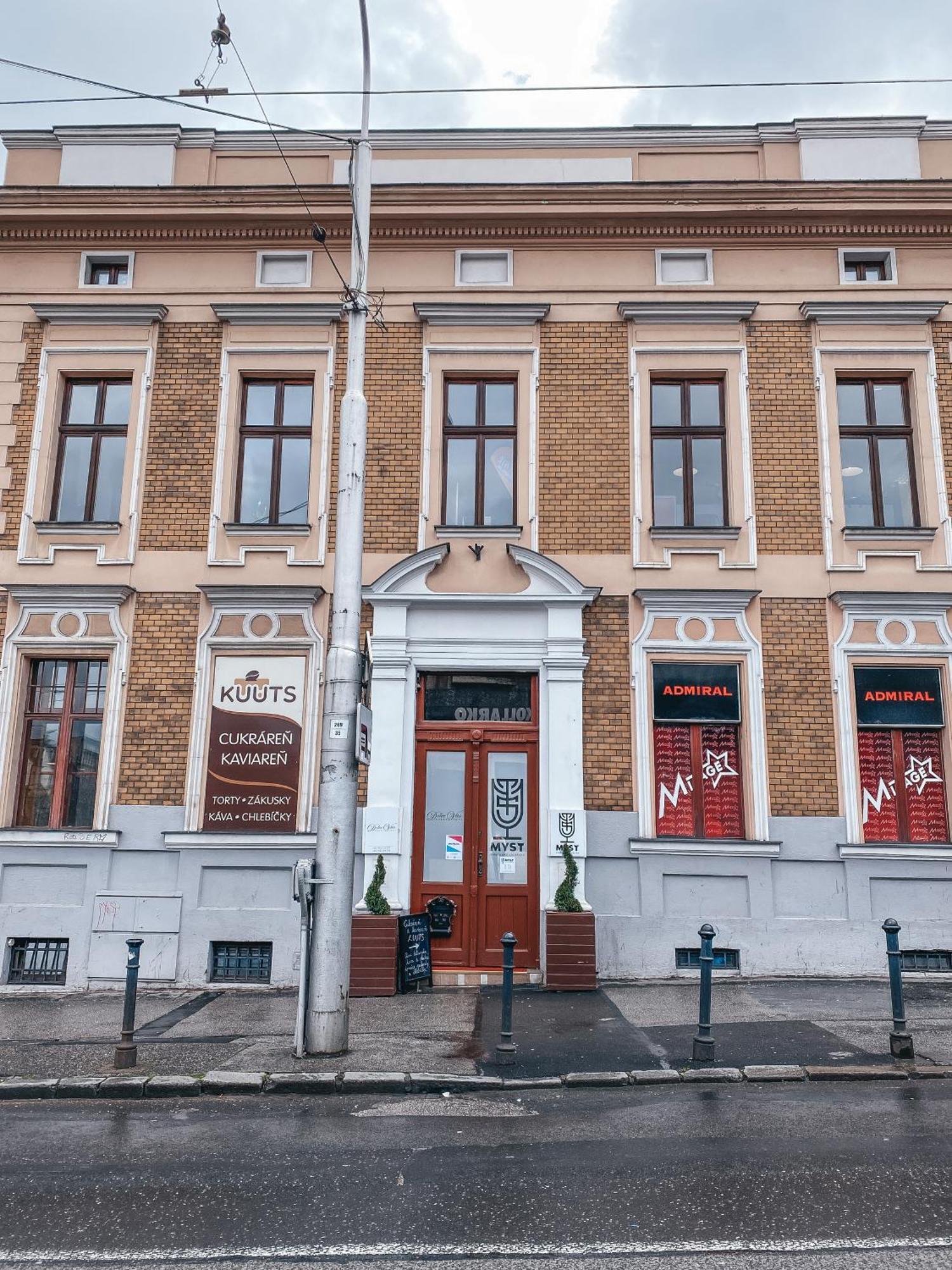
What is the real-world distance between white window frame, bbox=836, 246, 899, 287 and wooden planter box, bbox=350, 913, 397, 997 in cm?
992

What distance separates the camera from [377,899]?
1127cm

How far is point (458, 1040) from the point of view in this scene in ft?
29.0

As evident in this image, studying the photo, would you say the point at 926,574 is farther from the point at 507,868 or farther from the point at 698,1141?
the point at 698,1141

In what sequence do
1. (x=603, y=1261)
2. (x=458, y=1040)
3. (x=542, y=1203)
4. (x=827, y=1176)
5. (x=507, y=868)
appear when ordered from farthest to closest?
(x=507, y=868) < (x=458, y=1040) < (x=827, y=1176) < (x=542, y=1203) < (x=603, y=1261)

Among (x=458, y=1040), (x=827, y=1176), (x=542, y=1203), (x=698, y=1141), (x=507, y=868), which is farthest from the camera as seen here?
(x=507, y=868)

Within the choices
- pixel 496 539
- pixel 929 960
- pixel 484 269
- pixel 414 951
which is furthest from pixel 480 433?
pixel 929 960

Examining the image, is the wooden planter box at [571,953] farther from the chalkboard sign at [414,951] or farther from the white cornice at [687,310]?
the white cornice at [687,310]

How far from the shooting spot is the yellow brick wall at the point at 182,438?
1283cm

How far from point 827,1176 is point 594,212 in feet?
37.2

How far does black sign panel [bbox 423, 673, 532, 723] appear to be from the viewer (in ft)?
40.5

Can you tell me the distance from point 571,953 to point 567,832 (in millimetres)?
1336

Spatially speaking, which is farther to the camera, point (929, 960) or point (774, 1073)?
point (929, 960)

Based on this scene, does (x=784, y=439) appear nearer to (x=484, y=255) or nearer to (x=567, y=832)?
(x=484, y=255)

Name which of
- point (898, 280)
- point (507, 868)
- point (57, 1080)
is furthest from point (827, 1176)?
point (898, 280)
